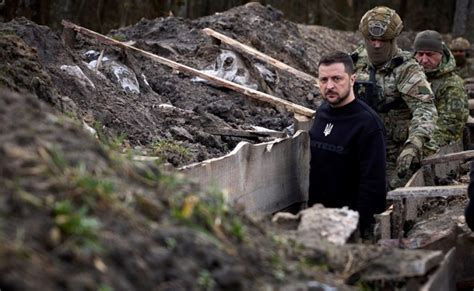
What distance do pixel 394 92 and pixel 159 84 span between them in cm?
346

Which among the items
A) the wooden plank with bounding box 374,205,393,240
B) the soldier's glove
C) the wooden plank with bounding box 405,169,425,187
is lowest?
the wooden plank with bounding box 374,205,393,240

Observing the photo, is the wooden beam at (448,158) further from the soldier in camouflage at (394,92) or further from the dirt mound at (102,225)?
the dirt mound at (102,225)

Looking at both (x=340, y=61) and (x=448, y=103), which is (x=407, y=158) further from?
(x=448, y=103)

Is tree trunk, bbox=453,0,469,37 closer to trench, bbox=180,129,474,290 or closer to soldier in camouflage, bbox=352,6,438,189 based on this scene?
trench, bbox=180,129,474,290

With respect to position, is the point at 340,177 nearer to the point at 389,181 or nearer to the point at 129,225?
the point at 389,181

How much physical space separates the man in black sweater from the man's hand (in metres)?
1.23

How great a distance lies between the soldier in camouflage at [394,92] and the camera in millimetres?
11961

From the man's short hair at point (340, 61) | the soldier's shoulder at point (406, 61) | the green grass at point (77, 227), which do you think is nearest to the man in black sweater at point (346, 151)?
the man's short hair at point (340, 61)

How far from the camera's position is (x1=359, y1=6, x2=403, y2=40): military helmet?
12.5m

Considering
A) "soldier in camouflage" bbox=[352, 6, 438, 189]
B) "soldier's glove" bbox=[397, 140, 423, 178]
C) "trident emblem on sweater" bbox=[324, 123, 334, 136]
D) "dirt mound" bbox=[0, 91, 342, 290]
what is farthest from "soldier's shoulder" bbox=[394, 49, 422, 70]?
"dirt mound" bbox=[0, 91, 342, 290]

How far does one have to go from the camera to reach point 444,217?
11633mm

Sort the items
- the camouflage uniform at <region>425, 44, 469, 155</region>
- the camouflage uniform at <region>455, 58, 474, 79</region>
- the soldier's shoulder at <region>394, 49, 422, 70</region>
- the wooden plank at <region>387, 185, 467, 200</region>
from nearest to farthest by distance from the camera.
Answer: the wooden plank at <region>387, 185, 467, 200</region> < the soldier's shoulder at <region>394, 49, 422, 70</region> < the camouflage uniform at <region>425, 44, 469, 155</region> < the camouflage uniform at <region>455, 58, 474, 79</region>

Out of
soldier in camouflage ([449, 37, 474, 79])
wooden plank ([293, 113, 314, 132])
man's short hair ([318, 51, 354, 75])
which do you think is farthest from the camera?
soldier in camouflage ([449, 37, 474, 79])

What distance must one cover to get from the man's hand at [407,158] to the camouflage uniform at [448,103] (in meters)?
1.86
